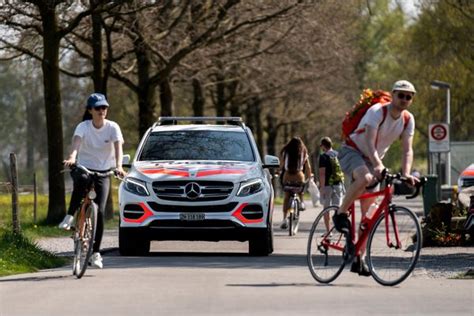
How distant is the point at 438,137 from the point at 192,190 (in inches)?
927

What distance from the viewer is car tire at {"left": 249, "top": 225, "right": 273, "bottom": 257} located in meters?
18.0

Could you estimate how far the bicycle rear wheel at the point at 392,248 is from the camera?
12.4 metres

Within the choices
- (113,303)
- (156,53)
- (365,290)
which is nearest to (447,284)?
(365,290)

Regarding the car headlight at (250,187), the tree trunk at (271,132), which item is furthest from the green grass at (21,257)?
the tree trunk at (271,132)

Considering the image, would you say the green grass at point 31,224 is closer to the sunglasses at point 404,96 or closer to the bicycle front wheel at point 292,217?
the bicycle front wheel at point 292,217

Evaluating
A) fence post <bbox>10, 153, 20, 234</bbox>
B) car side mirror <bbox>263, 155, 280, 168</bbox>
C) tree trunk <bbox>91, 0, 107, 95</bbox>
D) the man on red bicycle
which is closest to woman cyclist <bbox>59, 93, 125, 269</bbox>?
the man on red bicycle

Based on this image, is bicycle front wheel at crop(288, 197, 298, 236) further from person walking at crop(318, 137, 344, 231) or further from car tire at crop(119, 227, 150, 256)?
car tire at crop(119, 227, 150, 256)

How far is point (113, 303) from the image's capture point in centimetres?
1106

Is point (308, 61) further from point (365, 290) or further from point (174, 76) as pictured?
point (365, 290)

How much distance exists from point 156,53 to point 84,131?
19060 mm

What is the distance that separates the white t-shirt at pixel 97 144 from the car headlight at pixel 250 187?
11.1ft

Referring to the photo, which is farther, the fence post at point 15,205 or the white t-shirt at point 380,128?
the fence post at point 15,205

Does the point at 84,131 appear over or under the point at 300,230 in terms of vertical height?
over

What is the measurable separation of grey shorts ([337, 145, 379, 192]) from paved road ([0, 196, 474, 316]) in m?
1.01
